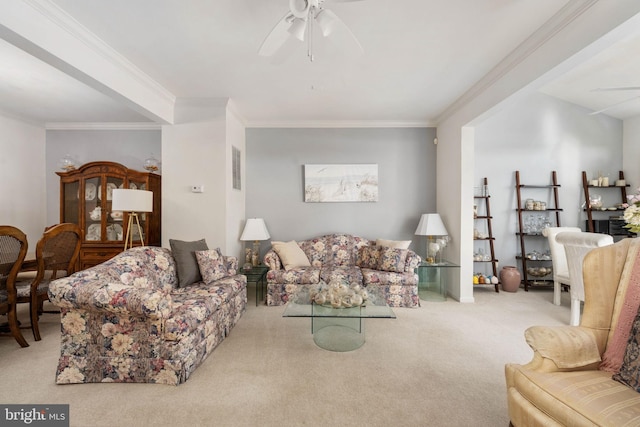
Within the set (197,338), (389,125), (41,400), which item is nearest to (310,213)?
(389,125)

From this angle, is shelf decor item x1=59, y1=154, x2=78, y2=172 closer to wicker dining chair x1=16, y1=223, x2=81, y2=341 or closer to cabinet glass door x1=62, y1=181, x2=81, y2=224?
cabinet glass door x1=62, y1=181, x2=81, y2=224

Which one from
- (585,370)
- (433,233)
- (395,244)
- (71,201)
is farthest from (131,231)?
(585,370)

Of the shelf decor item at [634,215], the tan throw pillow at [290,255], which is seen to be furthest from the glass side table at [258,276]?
the shelf decor item at [634,215]

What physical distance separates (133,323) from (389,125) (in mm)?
4357

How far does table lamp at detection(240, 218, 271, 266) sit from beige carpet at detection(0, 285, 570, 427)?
1.44m

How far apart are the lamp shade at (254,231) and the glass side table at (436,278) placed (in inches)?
92.6

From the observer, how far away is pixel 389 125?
15.8 ft

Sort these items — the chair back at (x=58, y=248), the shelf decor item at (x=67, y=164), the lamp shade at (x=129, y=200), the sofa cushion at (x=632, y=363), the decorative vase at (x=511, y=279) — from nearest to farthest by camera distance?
the sofa cushion at (x=632, y=363) < the chair back at (x=58, y=248) < the lamp shade at (x=129, y=200) < the shelf decor item at (x=67, y=164) < the decorative vase at (x=511, y=279)

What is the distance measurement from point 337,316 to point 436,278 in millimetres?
3006

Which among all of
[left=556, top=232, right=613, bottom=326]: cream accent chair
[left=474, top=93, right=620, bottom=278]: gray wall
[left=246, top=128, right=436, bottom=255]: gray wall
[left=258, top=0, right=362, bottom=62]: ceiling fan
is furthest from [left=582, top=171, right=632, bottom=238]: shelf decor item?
[left=258, top=0, right=362, bottom=62]: ceiling fan

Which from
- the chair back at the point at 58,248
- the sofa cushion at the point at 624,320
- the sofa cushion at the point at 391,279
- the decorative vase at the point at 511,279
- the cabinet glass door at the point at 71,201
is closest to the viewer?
the sofa cushion at the point at 624,320

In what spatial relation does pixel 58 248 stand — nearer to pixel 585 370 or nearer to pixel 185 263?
pixel 185 263

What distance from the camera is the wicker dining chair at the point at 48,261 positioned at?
8.97 feet

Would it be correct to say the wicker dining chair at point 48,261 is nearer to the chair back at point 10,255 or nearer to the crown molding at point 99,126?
the chair back at point 10,255
